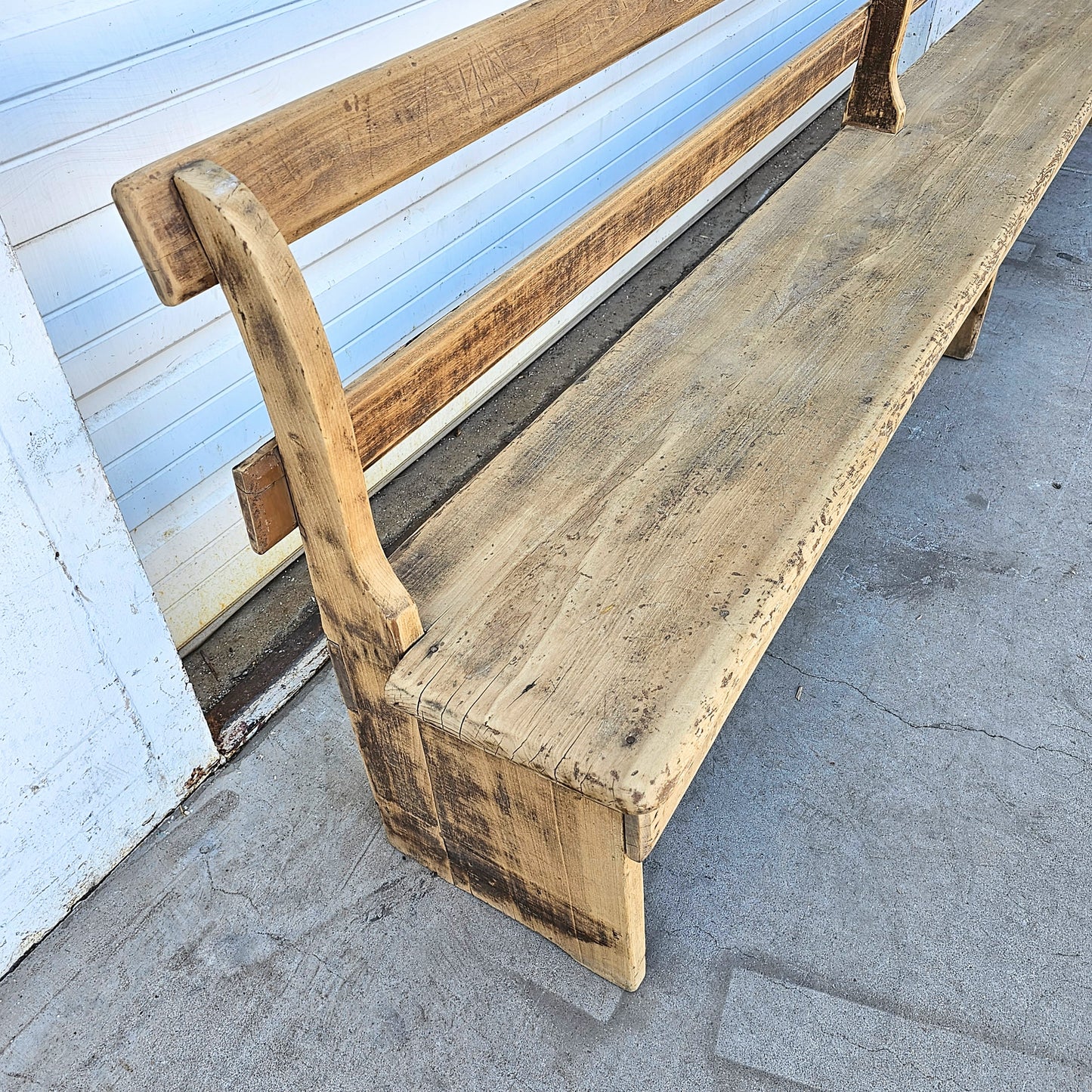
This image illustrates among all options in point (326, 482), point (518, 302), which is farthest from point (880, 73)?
point (326, 482)

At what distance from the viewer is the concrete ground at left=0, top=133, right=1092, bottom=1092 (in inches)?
58.0

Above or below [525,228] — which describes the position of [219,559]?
below

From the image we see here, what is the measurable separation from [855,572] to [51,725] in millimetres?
1667

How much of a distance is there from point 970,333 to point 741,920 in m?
1.89

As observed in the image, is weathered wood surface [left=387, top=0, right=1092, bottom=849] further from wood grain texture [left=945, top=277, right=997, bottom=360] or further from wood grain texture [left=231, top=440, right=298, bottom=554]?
wood grain texture [left=945, top=277, right=997, bottom=360]

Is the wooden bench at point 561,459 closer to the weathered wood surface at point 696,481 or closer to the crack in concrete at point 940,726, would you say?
the weathered wood surface at point 696,481

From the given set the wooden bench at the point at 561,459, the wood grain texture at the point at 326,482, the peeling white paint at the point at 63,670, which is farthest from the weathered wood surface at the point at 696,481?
the peeling white paint at the point at 63,670

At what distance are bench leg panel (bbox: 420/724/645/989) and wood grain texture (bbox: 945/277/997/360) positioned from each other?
195 cm

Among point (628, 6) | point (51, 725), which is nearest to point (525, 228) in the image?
point (628, 6)

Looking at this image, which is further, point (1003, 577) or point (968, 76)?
point (968, 76)

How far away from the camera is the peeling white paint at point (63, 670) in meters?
1.38

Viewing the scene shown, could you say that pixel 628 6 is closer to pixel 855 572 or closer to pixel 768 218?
pixel 768 218

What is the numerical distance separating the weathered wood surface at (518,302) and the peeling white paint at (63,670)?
35 centimetres

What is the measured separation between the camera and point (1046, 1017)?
1.48 meters
